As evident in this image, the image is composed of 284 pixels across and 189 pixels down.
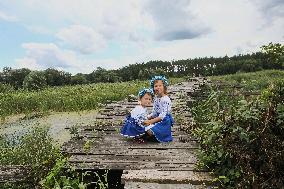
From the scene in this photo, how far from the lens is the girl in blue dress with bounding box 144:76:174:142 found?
631cm

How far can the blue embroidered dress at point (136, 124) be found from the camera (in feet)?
21.1

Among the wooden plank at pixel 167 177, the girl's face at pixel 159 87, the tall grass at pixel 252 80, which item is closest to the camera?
the wooden plank at pixel 167 177

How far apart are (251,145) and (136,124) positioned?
2.55m

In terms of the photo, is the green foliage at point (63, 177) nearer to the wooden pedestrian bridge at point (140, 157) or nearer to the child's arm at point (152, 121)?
the wooden pedestrian bridge at point (140, 157)

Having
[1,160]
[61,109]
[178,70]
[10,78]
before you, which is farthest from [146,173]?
[178,70]

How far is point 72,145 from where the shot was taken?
6262 mm

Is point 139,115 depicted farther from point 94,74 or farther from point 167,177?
point 94,74

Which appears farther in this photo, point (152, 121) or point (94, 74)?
point (94, 74)

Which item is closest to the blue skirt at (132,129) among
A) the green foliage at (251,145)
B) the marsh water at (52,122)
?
the green foliage at (251,145)

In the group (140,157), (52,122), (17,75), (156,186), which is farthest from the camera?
(17,75)

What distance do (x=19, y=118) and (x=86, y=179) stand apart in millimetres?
9924

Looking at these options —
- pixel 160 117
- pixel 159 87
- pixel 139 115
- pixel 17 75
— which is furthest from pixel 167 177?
pixel 17 75

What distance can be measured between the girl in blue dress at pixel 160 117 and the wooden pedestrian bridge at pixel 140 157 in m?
0.17

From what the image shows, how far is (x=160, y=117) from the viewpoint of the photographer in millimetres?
6457
